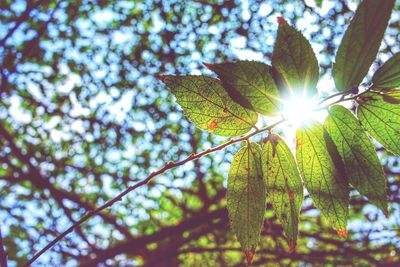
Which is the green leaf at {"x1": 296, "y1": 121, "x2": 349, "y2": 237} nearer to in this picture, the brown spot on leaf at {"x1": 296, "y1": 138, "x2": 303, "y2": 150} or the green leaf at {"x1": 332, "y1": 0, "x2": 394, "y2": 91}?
the brown spot on leaf at {"x1": 296, "y1": 138, "x2": 303, "y2": 150}

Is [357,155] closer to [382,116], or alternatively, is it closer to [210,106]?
[382,116]

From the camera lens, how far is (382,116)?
2.52 feet

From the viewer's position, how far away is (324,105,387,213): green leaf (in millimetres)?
750

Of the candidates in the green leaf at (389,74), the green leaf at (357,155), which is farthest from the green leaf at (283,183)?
the green leaf at (389,74)

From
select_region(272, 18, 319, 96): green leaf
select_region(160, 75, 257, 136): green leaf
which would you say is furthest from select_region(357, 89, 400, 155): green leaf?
select_region(160, 75, 257, 136): green leaf

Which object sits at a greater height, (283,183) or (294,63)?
(294,63)

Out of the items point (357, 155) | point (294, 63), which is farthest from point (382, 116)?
point (294, 63)

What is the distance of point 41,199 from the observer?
13.3 ft

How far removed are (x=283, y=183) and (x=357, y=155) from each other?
171 mm

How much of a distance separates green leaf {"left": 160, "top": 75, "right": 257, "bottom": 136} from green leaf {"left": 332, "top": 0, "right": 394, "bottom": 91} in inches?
8.6

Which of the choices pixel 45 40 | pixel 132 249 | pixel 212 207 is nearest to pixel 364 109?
pixel 132 249

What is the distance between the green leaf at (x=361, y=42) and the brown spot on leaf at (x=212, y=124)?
271 millimetres

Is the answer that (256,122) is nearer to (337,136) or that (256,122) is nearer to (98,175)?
(337,136)

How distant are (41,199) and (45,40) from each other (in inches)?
70.2
